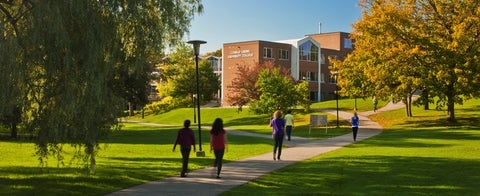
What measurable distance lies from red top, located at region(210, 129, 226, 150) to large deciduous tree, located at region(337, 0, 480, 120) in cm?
2544

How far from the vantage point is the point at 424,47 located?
3650 centimetres

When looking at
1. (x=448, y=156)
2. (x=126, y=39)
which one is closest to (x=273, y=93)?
(x=448, y=156)

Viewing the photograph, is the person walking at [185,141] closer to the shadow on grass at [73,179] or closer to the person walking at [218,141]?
the person walking at [218,141]

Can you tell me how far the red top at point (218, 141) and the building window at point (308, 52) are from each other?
214ft

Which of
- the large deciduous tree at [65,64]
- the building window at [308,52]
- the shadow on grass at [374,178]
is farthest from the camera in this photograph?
the building window at [308,52]

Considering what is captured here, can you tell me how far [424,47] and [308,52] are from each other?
4256 cm

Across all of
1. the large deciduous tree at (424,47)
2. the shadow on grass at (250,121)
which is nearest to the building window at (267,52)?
the shadow on grass at (250,121)

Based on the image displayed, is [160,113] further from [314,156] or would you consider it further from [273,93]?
[314,156]

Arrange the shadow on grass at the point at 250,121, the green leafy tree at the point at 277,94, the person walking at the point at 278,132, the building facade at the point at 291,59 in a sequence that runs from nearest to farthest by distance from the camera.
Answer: the person walking at the point at 278,132
the green leafy tree at the point at 277,94
the shadow on grass at the point at 250,121
the building facade at the point at 291,59

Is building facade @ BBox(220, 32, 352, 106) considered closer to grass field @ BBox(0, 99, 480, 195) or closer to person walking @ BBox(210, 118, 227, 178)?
grass field @ BBox(0, 99, 480, 195)

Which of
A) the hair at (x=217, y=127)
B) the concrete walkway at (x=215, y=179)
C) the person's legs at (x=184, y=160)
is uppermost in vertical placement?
the hair at (x=217, y=127)

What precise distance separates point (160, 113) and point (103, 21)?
6386 centimetres

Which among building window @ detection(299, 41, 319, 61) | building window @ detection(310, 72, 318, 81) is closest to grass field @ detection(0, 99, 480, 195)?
building window @ detection(299, 41, 319, 61)

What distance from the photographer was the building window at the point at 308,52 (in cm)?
7800
